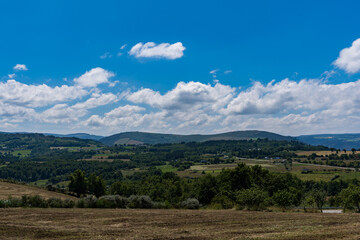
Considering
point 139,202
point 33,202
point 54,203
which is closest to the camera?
point 33,202

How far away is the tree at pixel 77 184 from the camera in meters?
78.2

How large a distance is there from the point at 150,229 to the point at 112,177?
606ft

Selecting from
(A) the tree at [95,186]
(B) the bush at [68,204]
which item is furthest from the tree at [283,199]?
(A) the tree at [95,186]

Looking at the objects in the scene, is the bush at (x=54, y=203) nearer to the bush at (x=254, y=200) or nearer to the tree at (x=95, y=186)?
the bush at (x=254, y=200)

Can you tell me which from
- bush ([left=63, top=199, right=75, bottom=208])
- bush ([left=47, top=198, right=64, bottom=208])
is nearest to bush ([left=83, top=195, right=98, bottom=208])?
bush ([left=63, top=199, right=75, bottom=208])

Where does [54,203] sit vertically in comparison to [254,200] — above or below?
below

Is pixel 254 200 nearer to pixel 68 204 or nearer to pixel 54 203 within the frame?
pixel 68 204

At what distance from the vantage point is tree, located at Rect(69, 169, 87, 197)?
7825 cm

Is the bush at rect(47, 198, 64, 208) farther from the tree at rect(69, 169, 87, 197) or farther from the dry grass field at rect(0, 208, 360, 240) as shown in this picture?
the tree at rect(69, 169, 87, 197)

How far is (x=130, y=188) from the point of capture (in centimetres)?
9931

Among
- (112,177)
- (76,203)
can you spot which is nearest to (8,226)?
(76,203)

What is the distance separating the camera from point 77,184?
258ft

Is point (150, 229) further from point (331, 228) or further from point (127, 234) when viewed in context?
point (331, 228)

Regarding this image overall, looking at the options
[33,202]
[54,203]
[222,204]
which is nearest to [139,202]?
[54,203]
